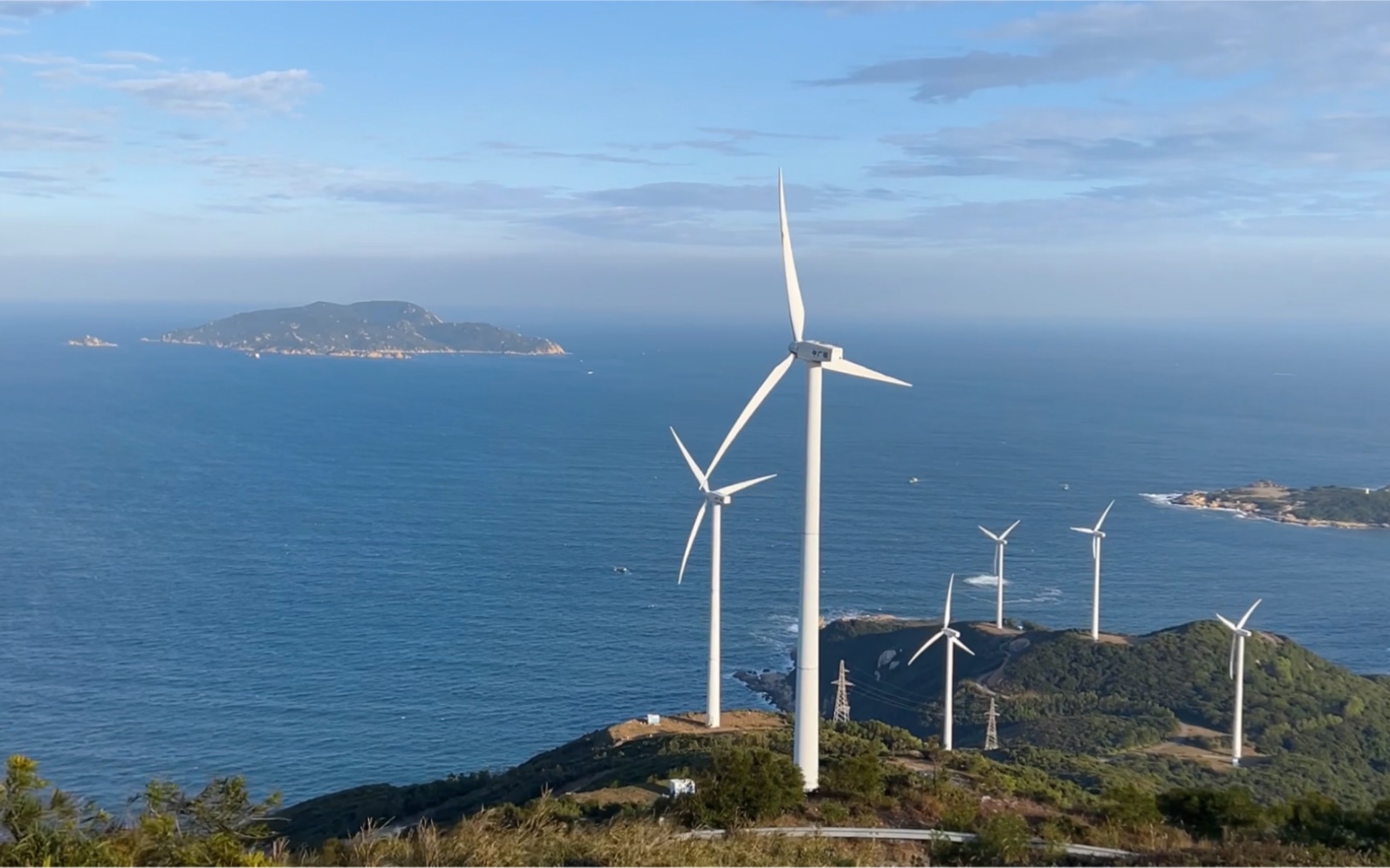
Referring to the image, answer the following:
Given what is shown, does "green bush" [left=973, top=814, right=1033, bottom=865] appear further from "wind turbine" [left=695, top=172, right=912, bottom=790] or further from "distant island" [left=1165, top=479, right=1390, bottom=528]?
"distant island" [left=1165, top=479, right=1390, bottom=528]

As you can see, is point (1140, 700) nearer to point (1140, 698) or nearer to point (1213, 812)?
point (1140, 698)

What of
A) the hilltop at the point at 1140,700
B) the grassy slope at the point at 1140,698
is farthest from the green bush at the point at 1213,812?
the grassy slope at the point at 1140,698

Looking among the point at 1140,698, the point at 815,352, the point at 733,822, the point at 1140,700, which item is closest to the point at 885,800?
the point at 733,822

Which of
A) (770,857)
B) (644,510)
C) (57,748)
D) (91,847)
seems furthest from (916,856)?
(644,510)

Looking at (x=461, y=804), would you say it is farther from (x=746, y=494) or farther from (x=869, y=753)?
(x=746, y=494)

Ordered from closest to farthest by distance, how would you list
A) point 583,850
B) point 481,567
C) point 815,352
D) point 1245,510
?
1. point 583,850
2. point 815,352
3. point 481,567
4. point 1245,510

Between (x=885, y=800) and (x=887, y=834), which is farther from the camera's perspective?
(x=885, y=800)

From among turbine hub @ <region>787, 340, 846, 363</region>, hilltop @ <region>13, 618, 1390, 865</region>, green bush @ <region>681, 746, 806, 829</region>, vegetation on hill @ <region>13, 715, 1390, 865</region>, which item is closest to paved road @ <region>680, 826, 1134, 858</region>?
hilltop @ <region>13, 618, 1390, 865</region>
